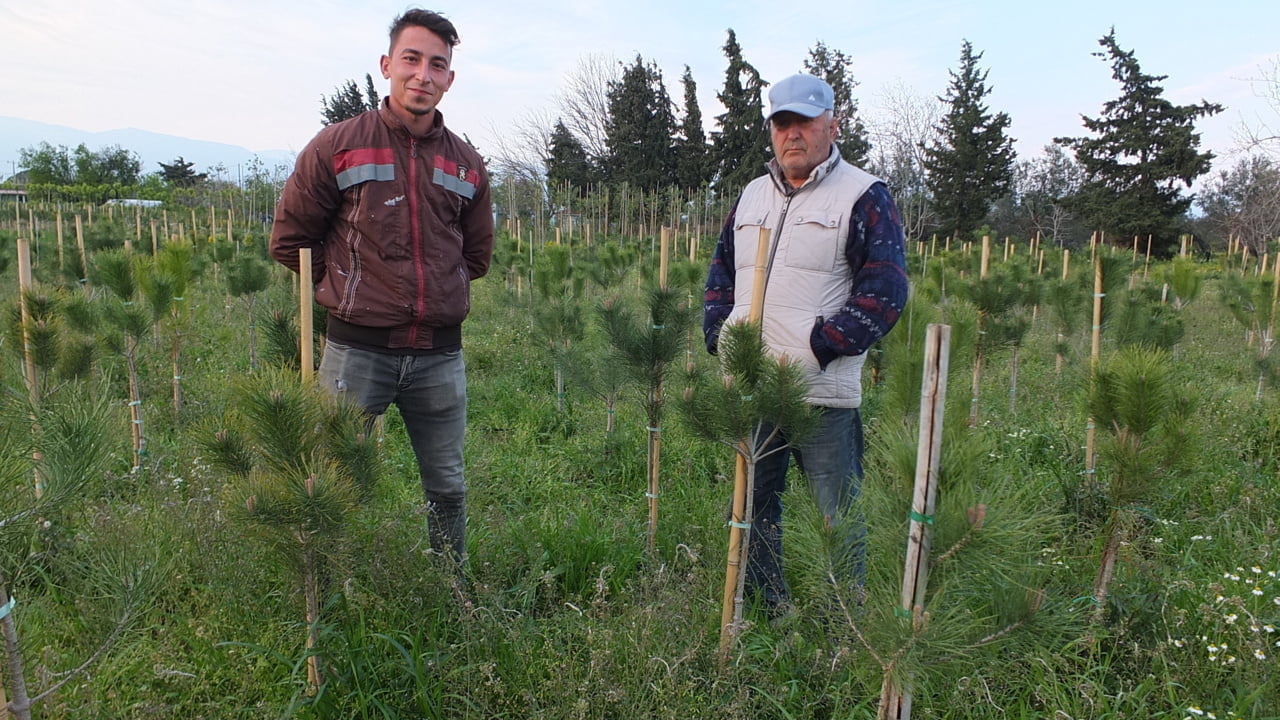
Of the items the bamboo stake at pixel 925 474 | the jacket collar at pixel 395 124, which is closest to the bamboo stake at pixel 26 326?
the jacket collar at pixel 395 124

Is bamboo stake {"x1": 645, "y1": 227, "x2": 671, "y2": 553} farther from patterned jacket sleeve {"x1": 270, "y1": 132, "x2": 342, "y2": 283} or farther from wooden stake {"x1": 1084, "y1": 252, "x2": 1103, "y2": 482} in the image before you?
wooden stake {"x1": 1084, "y1": 252, "x2": 1103, "y2": 482}

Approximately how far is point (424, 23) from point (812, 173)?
1.32m

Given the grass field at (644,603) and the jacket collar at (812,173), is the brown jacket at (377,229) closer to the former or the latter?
the grass field at (644,603)

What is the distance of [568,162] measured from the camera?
32250mm

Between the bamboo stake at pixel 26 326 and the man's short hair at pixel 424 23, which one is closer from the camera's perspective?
the man's short hair at pixel 424 23

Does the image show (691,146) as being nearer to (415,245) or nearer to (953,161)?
(953,161)

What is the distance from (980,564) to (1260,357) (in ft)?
19.4

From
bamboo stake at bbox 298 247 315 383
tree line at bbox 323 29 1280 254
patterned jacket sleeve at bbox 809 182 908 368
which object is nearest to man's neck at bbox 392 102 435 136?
bamboo stake at bbox 298 247 315 383

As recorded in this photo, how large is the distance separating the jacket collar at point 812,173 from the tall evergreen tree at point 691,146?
95.6 ft

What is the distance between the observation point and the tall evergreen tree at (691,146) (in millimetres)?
31250

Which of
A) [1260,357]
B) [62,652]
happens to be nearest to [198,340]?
[62,652]

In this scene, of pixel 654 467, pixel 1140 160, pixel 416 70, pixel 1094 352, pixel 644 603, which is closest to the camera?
pixel 416 70

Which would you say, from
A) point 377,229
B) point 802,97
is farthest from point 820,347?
point 377,229

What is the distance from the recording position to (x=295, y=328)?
93.9 inches
